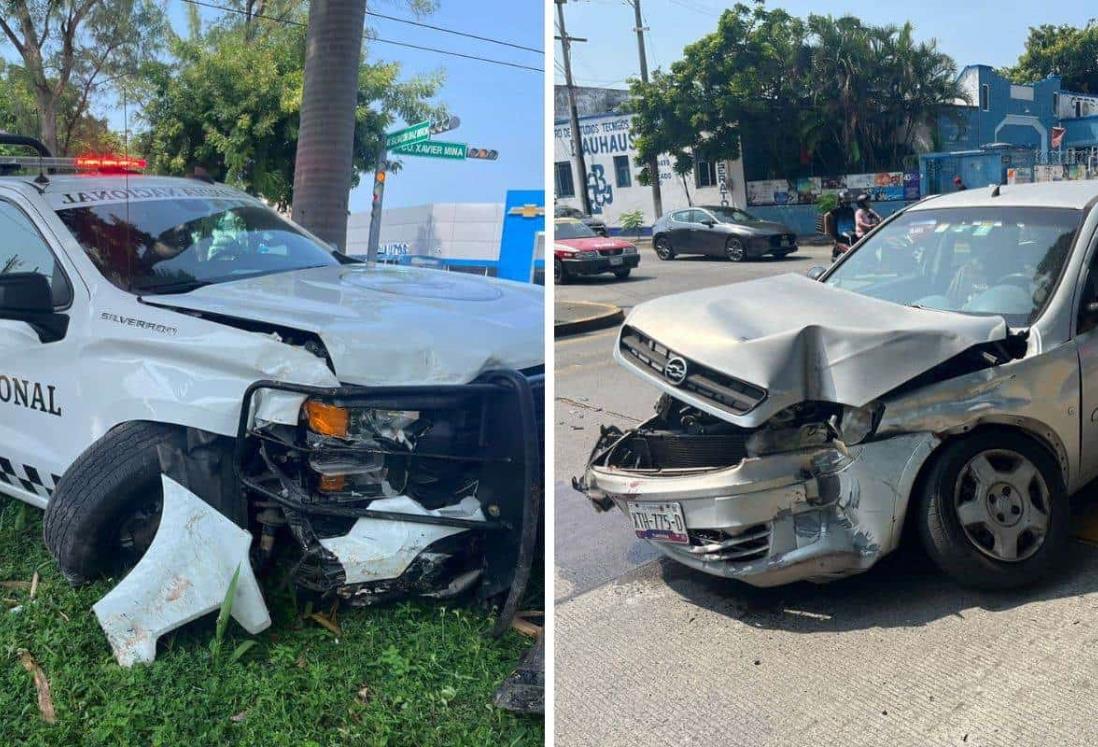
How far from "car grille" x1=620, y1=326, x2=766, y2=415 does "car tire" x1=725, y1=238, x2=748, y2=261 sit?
58.6ft

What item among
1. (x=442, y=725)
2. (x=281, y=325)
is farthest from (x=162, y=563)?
(x=442, y=725)

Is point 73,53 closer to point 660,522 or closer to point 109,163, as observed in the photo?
point 109,163

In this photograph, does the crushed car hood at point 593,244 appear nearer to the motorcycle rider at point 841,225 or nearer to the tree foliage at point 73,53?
the motorcycle rider at point 841,225

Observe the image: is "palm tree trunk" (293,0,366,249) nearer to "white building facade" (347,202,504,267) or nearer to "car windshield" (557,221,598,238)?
"white building facade" (347,202,504,267)

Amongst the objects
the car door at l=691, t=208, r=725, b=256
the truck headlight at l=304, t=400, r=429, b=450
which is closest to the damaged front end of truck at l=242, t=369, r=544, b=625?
the truck headlight at l=304, t=400, r=429, b=450

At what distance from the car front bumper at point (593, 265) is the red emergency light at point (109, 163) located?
12.9m

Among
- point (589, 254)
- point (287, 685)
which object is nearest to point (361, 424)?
point (287, 685)

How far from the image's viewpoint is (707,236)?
21844mm

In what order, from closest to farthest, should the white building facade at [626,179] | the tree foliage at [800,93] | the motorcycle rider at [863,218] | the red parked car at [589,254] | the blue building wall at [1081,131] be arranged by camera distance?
the motorcycle rider at [863,218], the red parked car at [589,254], the tree foliage at [800,93], the white building facade at [626,179], the blue building wall at [1081,131]

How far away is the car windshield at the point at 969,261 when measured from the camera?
4.34 m

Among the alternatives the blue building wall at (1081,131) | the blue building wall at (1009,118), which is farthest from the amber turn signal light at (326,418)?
the blue building wall at (1081,131)

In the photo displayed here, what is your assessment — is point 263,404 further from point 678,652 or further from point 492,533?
point 678,652

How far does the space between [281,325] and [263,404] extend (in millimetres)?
262

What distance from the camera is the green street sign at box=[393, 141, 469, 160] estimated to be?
2.89 metres
